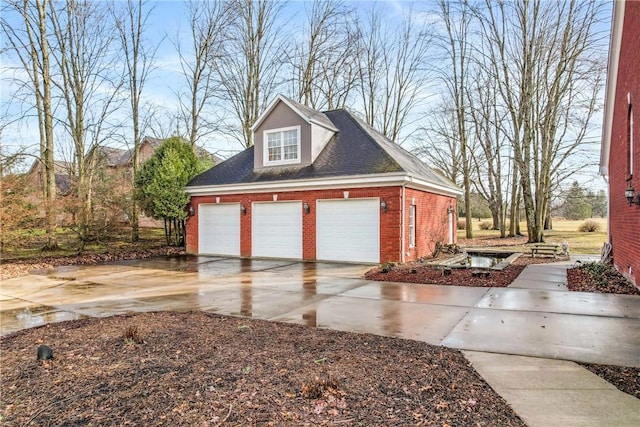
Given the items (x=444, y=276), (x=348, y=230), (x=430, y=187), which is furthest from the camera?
(x=430, y=187)

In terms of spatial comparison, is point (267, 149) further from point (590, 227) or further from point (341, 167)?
point (590, 227)

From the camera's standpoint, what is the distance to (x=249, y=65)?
2439 centimetres

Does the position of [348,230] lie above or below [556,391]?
above

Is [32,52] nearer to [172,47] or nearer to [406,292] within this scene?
[172,47]

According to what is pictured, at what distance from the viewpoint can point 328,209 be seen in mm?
14109

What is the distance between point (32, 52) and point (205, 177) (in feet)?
27.7

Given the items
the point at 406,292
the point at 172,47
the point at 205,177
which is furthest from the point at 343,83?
the point at 406,292

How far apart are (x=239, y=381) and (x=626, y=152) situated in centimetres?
1021

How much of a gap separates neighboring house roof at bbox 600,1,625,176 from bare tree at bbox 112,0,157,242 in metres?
19.5

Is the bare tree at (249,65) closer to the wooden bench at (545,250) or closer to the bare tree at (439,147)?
the bare tree at (439,147)

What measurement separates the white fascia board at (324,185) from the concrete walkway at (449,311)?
118 inches

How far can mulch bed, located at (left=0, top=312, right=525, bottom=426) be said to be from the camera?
2975 millimetres

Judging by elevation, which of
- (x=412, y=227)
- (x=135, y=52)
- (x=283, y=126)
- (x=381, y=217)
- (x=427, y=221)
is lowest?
(x=412, y=227)

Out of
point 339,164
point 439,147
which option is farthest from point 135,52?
point 439,147
